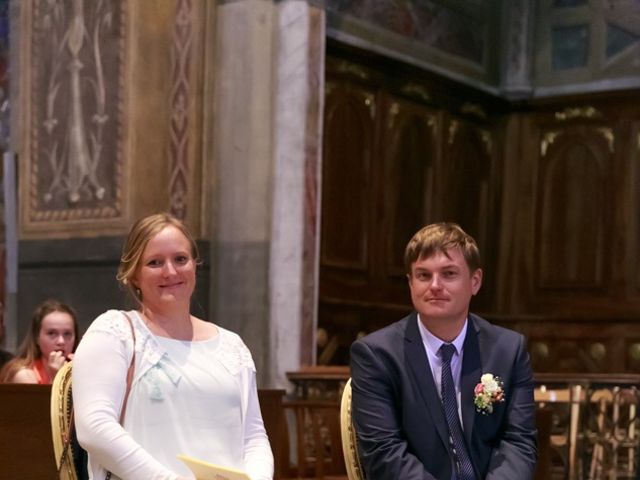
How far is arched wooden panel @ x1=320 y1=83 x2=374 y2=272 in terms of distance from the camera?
10.1 m

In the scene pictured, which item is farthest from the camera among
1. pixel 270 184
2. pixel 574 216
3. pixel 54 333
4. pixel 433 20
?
pixel 574 216

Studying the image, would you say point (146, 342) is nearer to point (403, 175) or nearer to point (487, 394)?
point (487, 394)

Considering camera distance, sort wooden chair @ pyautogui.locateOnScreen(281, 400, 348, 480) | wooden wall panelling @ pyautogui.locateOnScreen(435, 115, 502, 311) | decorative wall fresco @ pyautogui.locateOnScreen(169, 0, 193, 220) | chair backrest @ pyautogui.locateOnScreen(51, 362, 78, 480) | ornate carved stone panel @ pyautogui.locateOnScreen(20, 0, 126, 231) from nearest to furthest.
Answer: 1. chair backrest @ pyautogui.locateOnScreen(51, 362, 78, 480)
2. wooden chair @ pyautogui.locateOnScreen(281, 400, 348, 480)
3. decorative wall fresco @ pyautogui.locateOnScreen(169, 0, 193, 220)
4. ornate carved stone panel @ pyautogui.locateOnScreen(20, 0, 126, 231)
5. wooden wall panelling @ pyautogui.locateOnScreen(435, 115, 502, 311)

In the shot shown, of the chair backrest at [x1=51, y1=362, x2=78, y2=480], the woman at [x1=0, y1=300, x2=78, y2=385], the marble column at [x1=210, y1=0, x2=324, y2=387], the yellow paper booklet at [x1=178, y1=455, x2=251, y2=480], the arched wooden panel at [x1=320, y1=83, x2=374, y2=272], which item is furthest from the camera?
the arched wooden panel at [x1=320, y1=83, x2=374, y2=272]

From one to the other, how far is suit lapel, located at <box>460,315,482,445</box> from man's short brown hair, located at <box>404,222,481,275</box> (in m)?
0.20

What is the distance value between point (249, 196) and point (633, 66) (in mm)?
4158

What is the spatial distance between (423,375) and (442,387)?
0.07m

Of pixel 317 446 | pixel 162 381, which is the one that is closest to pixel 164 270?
pixel 162 381

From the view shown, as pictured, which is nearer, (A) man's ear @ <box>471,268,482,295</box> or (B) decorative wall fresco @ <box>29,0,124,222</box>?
(A) man's ear @ <box>471,268,482,295</box>

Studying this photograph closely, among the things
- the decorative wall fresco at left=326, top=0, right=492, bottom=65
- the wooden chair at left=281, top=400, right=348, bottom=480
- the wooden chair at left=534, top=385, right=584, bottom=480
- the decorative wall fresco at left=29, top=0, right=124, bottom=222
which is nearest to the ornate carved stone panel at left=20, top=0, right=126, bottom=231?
the decorative wall fresco at left=29, top=0, right=124, bottom=222

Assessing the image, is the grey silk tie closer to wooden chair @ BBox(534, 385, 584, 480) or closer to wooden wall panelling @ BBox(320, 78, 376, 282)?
wooden chair @ BBox(534, 385, 584, 480)

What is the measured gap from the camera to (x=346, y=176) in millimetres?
10273

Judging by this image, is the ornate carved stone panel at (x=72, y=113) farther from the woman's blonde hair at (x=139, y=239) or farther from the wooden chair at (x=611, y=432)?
the woman's blonde hair at (x=139, y=239)

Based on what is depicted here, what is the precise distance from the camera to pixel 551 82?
11.7 metres
